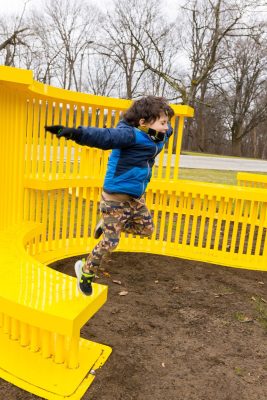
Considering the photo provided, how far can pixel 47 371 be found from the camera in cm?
247

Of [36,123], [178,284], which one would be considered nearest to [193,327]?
[178,284]

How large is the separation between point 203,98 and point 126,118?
41.7 metres

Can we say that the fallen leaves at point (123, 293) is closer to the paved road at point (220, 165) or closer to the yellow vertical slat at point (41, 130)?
the yellow vertical slat at point (41, 130)

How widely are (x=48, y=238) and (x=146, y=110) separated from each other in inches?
105

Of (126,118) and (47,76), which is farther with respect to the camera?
(47,76)

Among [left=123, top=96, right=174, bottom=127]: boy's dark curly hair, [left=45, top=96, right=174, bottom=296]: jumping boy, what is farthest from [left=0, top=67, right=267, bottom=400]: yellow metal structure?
[left=123, top=96, right=174, bottom=127]: boy's dark curly hair

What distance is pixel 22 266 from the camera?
9.62 feet

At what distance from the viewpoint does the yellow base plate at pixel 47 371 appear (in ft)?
7.58

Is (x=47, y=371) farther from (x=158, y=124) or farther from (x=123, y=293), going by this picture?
(x=158, y=124)

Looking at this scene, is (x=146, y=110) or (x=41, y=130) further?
(x=41, y=130)

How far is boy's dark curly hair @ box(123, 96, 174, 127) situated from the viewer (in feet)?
8.66

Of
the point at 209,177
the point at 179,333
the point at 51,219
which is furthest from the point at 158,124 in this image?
the point at 209,177

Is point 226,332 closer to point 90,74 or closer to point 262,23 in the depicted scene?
point 262,23

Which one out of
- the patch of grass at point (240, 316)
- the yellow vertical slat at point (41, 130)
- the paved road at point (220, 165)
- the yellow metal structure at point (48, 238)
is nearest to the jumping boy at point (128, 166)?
the yellow metal structure at point (48, 238)
